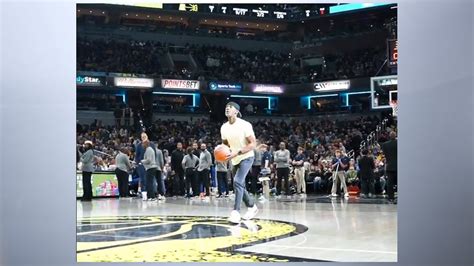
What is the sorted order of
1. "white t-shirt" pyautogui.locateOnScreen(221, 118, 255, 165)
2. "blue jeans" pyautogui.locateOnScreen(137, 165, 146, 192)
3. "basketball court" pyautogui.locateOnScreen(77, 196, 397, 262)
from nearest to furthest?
"basketball court" pyautogui.locateOnScreen(77, 196, 397, 262) → "white t-shirt" pyautogui.locateOnScreen(221, 118, 255, 165) → "blue jeans" pyautogui.locateOnScreen(137, 165, 146, 192)

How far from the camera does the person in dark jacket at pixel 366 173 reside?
13.0 m

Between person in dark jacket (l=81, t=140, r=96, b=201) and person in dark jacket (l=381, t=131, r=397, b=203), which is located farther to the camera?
person in dark jacket (l=81, t=140, r=96, b=201)

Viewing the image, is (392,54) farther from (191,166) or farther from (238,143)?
(238,143)

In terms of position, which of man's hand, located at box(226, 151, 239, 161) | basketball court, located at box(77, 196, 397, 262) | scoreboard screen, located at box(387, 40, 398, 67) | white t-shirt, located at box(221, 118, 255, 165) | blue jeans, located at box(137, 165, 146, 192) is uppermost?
scoreboard screen, located at box(387, 40, 398, 67)

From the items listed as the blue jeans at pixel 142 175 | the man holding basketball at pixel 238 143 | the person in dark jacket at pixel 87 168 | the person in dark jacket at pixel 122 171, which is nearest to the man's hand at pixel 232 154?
the man holding basketball at pixel 238 143

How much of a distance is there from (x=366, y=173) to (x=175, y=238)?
26.4 feet

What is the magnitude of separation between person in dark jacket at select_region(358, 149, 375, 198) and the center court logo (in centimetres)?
594

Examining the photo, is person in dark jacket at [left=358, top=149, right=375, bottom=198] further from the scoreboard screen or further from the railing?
the railing

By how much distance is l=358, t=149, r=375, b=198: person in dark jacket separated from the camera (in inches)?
511

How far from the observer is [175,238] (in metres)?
6.02

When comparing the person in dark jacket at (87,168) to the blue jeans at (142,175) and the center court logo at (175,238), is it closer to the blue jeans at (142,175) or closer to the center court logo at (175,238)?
the blue jeans at (142,175)

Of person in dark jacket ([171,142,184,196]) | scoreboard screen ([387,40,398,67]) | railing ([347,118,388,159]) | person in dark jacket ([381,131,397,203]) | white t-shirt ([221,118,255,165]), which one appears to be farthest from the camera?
railing ([347,118,388,159])

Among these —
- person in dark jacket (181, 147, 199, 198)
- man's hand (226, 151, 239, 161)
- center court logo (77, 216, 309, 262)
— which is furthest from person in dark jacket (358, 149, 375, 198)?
man's hand (226, 151, 239, 161)
